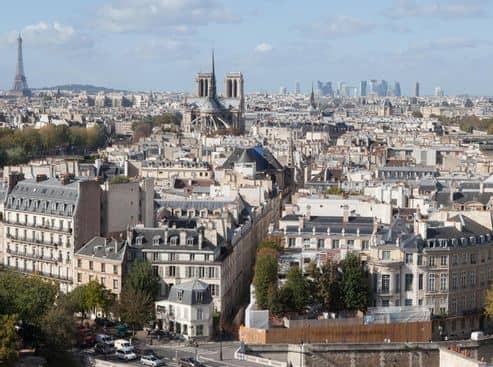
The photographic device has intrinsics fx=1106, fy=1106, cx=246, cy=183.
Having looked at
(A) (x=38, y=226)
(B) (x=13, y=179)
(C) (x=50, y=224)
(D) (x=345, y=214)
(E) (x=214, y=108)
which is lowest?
(A) (x=38, y=226)

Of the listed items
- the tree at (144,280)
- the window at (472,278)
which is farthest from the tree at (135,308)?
the window at (472,278)

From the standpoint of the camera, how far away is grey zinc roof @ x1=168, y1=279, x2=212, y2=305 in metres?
38.8

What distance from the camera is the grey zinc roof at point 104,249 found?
41.4 m

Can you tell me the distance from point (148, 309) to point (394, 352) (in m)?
8.87

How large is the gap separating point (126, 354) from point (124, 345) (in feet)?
2.38

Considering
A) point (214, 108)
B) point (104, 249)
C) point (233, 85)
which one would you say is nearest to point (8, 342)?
point (104, 249)

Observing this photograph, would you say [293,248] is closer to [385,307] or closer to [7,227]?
[385,307]

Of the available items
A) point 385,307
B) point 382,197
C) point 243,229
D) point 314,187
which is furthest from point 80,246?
point 314,187

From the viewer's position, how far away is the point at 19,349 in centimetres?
3488

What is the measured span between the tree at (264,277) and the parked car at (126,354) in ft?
18.5

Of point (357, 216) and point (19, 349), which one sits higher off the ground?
point (357, 216)

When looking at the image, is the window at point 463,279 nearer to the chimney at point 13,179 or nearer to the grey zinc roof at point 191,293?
the grey zinc roof at point 191,293

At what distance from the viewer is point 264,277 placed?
4031 cm

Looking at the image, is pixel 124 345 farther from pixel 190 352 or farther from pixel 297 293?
pixel 297 293
